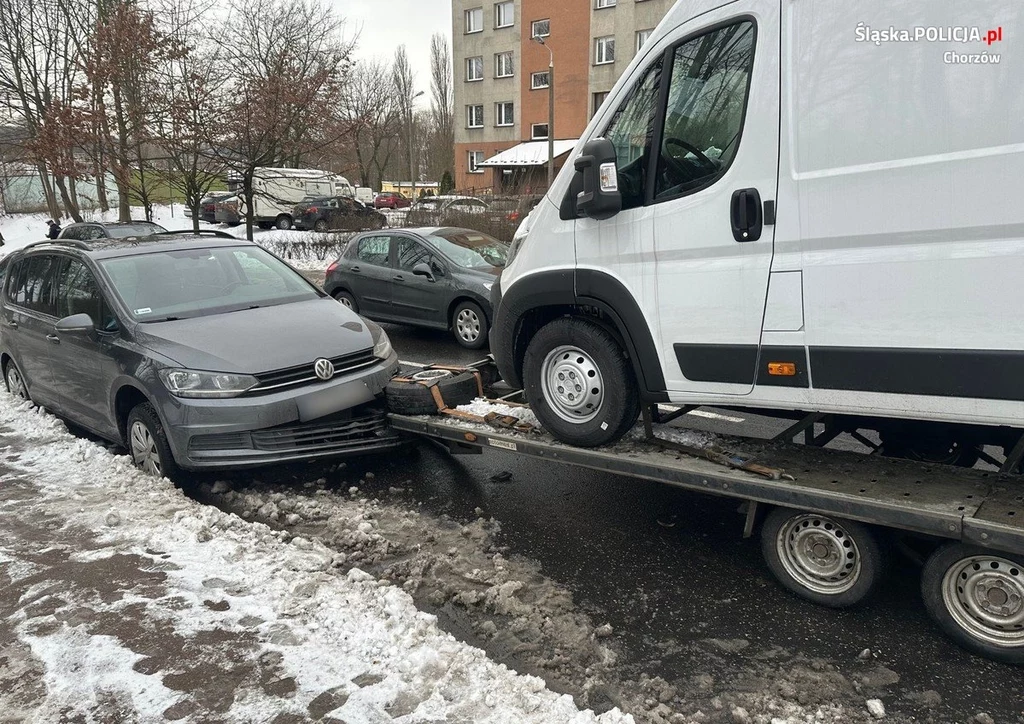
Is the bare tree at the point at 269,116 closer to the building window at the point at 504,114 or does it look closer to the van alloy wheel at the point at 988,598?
the van alloy wheel at the point at 988,598

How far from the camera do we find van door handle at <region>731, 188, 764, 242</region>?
3398 millimetres

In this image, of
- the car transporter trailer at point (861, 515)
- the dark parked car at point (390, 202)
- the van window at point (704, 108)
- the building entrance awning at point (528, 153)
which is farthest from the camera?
the dark parked car at point (390, 202)

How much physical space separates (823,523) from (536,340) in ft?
5.98

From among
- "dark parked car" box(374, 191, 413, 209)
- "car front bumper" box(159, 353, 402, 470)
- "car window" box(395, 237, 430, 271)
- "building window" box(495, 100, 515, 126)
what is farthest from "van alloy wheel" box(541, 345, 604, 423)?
"dark parked car" box(374, 191, 413, 209)

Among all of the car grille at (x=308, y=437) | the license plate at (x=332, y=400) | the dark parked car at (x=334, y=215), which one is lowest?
the car grille at (x=308, y=437)

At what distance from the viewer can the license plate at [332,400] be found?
501 cm

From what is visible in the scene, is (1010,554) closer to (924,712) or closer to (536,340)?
(924,712)

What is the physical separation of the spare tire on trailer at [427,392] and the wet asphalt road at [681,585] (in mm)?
518

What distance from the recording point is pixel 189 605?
12.0 ft

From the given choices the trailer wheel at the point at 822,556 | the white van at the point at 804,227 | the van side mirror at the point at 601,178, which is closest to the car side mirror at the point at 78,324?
the white van at the point at 804,227

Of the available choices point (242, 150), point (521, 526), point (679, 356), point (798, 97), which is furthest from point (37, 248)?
point (242, 150)

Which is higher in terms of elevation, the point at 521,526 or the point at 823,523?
the point at 823,523

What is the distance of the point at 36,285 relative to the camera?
6758 millimetres

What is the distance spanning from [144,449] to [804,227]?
4.57m
